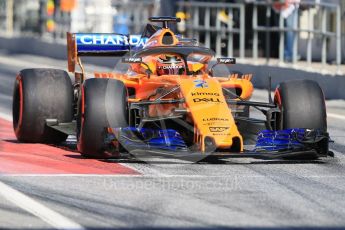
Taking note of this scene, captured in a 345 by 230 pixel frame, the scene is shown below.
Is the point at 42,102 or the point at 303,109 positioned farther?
the point at 42,102

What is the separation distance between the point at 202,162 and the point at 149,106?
89 cm

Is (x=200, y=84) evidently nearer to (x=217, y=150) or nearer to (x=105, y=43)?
(x=217, y=150)

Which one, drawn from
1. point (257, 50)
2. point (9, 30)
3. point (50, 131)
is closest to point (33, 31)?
point (9, 30)

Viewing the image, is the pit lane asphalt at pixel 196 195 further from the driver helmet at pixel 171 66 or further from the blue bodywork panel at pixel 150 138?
the driver helmet at pixel 171 66

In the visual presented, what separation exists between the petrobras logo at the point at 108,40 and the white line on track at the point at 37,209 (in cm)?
489

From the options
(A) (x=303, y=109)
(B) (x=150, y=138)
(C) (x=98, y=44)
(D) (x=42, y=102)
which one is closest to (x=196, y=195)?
(B) (x=150, y=138)

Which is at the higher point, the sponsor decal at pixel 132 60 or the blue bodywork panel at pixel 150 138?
the sponsor decal at pixel 132 60

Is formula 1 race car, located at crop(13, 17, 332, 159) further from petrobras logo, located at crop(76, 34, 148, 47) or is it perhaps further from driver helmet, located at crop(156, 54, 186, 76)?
petrobras logo, located at crop(76, 34, 148, 47)

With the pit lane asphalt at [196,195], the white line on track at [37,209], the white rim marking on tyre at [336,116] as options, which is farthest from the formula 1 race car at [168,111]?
the white rim marking on tyre at [336,116]

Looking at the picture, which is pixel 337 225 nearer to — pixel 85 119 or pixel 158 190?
pixel 158 190

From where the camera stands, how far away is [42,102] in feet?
41.5

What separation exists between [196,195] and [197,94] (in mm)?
2199

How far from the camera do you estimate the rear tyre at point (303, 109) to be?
1174 centimetres

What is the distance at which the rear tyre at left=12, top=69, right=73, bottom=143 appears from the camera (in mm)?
12648
